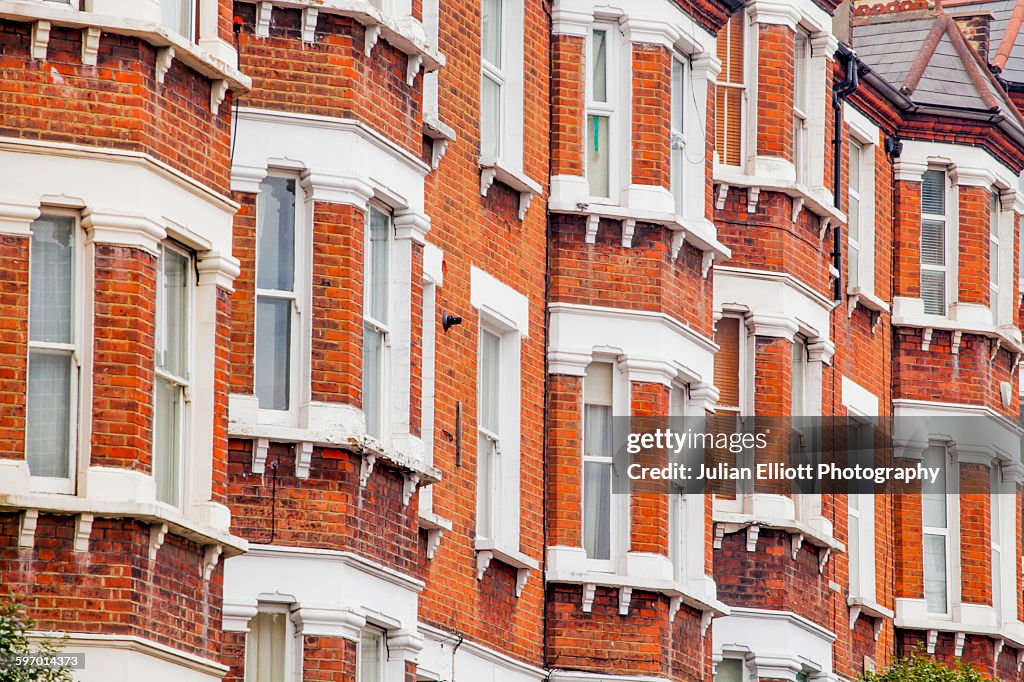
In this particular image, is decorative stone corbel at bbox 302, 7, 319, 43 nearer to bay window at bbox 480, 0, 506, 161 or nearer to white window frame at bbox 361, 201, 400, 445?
white window frame at bbox 361, 201, 400, 445

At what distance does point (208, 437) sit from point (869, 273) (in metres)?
16.3

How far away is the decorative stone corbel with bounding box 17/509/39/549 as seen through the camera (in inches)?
685

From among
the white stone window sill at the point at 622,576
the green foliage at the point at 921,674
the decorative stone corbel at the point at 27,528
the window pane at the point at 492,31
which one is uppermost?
the window pane at the point at 492,31

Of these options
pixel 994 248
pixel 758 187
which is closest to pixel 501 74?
pixel 758 187

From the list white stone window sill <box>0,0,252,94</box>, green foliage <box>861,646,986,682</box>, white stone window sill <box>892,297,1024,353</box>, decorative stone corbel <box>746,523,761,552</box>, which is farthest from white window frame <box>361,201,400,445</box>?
white stone window sill <box>892,297,1024,353</box>

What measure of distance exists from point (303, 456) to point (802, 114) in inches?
485

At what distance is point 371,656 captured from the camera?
2142 centimetres

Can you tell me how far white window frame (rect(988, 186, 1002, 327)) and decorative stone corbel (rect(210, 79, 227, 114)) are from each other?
1811 centimetres

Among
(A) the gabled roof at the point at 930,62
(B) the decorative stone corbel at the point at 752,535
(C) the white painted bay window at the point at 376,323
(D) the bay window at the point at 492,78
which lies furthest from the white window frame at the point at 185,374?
(A) the gabled roof at the point at 930,62

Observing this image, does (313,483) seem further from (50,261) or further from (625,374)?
(625,374)

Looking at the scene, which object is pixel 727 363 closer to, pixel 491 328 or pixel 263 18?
pixel 491 328

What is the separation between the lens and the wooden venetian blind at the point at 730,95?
98.0ft

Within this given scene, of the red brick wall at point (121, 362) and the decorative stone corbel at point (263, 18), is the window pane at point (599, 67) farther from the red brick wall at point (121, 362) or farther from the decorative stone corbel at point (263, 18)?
the red brick wall at point (121, 362)

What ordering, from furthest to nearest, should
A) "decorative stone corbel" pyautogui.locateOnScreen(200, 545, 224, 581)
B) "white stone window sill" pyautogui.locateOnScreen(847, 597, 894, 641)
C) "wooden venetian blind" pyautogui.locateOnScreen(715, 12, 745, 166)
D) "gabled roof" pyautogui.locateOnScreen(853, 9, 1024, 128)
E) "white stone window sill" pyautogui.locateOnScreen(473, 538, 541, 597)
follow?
1. "gabled roof" pyautogui.locateOnScreen(853, 9, 1024, 128)
2. "white stone window sill" pyautogui.locateOnScreen(847, 597, 894, 641)
3. "wooden venetian blind" pyautogui.locateOnScreen(715, 12, 745, 166)
4. "white stone window sill" pyautogui.locateOnScreen(473, 538, 541, 597)
5. "decorative stone corbel" pyautogui.locateOnScreen(200, 545, 224, 581)
